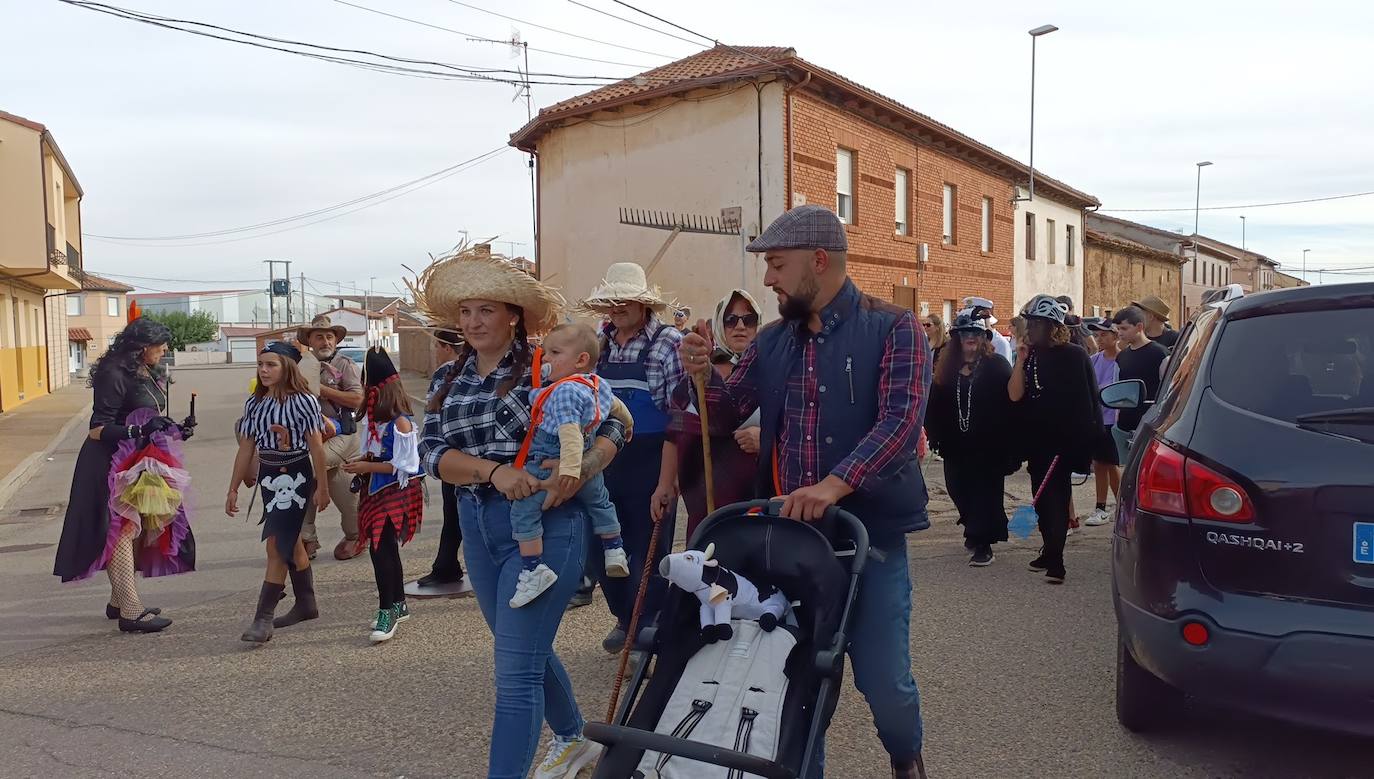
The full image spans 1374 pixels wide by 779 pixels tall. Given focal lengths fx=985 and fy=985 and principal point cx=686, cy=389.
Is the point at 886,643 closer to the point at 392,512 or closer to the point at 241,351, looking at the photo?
the point at 392,512

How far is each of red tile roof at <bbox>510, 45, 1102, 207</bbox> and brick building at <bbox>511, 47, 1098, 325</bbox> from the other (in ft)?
0.13

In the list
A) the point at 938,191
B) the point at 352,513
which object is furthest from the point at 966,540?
the point at 938,191

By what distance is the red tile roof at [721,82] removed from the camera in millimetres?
17812

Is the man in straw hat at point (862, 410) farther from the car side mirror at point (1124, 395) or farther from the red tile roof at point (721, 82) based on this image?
the red tile roof at point (721, 82)

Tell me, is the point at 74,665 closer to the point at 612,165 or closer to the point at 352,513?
the point at 352,513

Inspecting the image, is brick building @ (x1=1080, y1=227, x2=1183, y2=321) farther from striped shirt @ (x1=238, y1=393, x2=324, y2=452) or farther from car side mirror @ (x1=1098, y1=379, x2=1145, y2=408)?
striped shirt @ (x1=238, y1=393, x2=324, y2=452)

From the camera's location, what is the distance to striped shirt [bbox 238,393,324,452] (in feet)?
18.1

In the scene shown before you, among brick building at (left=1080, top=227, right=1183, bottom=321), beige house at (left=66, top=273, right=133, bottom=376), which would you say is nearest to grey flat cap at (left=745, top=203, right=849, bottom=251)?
brick building at (left=1080, top=227, right=1183, bottom=321)

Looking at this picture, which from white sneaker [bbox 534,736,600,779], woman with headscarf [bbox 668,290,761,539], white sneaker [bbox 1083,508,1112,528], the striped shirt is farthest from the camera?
white sneaker [bbox 1083,508,1112,528]

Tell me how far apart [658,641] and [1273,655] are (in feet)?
5.95

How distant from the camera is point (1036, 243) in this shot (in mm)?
31203

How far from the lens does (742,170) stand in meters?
18.5

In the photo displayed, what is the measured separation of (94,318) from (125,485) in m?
79.2

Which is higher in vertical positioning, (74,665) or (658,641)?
(658,641)
